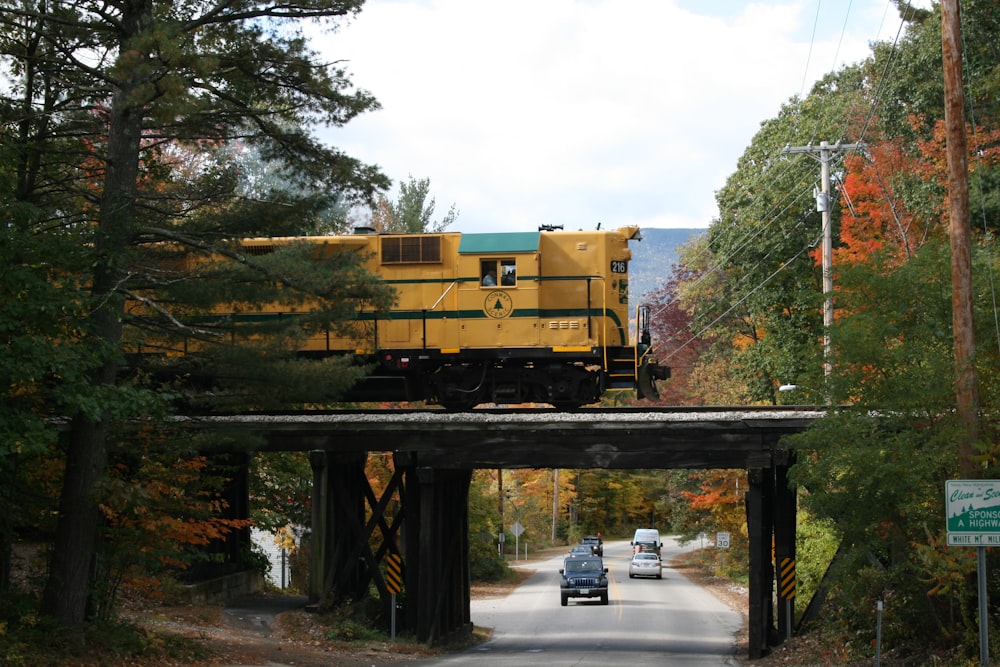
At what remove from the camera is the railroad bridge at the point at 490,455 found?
21.0 metres

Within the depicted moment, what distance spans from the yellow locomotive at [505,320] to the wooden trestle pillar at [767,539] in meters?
3.38

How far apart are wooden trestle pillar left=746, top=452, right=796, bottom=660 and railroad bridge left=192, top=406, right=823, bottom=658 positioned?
28mm

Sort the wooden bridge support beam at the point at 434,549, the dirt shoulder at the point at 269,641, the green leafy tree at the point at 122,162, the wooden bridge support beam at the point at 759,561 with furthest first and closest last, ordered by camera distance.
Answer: the wooden bridge support beam at the point at 434,549
the wooden bridge support beam at the point at 759,561
the dirt shoulder at the point at 269,641
the green leafy tree at the point at 122,162

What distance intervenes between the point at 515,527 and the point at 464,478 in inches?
1335

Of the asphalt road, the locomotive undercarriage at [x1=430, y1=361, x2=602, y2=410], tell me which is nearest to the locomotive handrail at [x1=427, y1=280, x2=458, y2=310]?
the locomotive undercarriage at [x1=430, y1=361, x2=602, y2=410]

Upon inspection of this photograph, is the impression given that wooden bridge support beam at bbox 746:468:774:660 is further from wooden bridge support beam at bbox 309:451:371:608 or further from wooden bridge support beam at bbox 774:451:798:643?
wooden bridge support beam at bbox 309:451:371:608

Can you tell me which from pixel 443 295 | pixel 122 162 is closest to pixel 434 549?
pixel 443 295

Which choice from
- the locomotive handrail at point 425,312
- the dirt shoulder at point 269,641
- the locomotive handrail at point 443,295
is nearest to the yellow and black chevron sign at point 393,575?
the dirt shoulder at point 269,641

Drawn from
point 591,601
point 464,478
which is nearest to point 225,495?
point 464,478

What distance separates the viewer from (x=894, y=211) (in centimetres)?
3784

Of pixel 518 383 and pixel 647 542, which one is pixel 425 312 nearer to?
pixel 518 383

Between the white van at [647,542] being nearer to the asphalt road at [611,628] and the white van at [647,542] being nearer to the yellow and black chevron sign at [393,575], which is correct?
the asphalt road at [611,628]

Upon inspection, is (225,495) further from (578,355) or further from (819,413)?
(819,413)

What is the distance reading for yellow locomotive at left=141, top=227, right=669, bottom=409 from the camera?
24.4m
